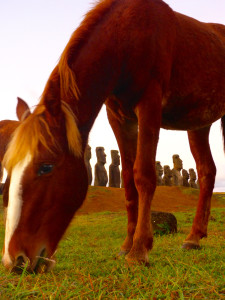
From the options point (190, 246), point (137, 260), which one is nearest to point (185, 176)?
point (190, 246)

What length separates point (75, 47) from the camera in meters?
3.25

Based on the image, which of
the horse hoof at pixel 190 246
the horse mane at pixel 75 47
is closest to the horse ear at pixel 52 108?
the horse mane at pixel 75 47

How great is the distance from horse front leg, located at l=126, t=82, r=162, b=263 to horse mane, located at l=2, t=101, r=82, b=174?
72 centimetres

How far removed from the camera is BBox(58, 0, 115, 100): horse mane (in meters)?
3.03

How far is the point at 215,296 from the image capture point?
1.85m

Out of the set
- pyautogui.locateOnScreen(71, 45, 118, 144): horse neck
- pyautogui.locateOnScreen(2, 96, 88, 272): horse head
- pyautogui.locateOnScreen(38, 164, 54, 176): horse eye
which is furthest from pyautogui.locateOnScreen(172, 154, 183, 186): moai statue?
pyautogui.locateOnScreen(38, 164, 54, 176): horse eye

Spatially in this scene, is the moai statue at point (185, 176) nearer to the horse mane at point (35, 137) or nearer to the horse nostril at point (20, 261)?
the horse mane at point (35, 137)

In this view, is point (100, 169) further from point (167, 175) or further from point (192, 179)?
point (192, 179)

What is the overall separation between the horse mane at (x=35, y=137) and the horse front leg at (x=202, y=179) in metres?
2.45

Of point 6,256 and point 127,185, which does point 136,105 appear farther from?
point 6,256

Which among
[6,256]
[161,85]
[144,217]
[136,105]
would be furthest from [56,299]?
[161,85]

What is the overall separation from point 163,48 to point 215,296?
8.57 feet

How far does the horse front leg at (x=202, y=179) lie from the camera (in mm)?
4833

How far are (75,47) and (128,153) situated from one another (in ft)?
4.82
